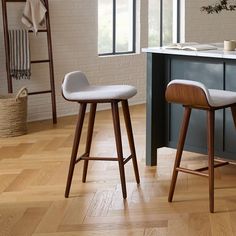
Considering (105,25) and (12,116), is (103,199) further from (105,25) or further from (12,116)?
(105,25)

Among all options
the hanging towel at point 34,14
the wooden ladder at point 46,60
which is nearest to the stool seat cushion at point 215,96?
the wooden ladder at point 46,60

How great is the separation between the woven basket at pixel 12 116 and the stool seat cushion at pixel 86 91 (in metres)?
2.12

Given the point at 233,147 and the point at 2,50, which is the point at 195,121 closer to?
the point at 233,147

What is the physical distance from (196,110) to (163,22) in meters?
4.39

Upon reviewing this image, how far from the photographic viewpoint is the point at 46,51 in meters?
7.90

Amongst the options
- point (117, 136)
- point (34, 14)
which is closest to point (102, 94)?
point (117, 136)

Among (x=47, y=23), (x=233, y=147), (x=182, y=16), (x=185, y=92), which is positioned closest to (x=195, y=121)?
(x=233, y=147)

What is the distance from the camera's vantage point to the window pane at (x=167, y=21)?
375 inches

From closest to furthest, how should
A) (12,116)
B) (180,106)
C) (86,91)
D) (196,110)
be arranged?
(86,91), (196,110), (180,106), (12,116)

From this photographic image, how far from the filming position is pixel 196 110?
5.32 meters

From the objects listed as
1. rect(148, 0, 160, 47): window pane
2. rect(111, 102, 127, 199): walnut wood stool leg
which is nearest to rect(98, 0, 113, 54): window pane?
rect(148, 0, 160, 47): window pane

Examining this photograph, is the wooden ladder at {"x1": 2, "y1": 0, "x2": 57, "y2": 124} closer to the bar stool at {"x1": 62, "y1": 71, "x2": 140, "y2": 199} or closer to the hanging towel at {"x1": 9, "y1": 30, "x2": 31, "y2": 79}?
the hanging towel at {"x1": 9, "y1": 30, "x2": 31, "y2": 79}

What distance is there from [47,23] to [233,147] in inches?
129

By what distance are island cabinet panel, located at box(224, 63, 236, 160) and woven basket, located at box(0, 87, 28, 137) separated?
101 inches
